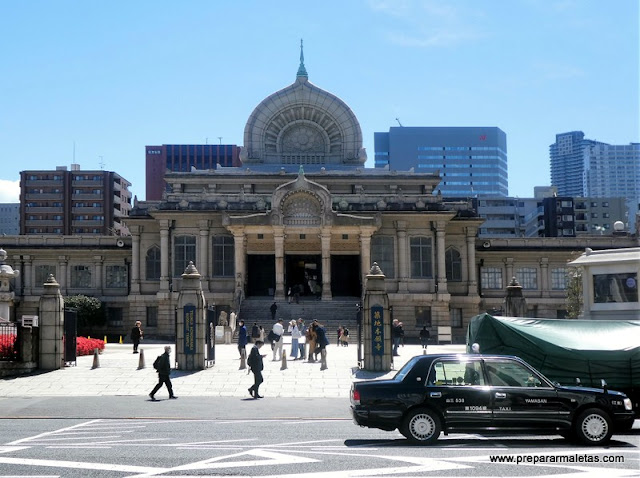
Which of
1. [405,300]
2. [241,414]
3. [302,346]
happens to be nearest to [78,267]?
[405,300]

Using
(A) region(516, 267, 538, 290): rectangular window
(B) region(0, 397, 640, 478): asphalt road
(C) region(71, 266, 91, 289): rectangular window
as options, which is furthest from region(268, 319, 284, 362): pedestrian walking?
(A) region(516, 267, 538, 290): rectangular window

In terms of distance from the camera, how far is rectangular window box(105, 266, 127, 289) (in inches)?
2761

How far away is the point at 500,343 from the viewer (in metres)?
24.3

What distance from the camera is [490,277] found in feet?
230

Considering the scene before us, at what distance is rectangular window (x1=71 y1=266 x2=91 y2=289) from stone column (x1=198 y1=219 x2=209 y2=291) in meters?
Result: 12.0

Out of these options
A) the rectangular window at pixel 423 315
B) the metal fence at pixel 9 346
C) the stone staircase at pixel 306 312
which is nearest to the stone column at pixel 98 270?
the stone staircase at pixel 306 312

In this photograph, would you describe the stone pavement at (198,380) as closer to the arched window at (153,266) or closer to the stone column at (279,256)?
the stone column at (279,256)

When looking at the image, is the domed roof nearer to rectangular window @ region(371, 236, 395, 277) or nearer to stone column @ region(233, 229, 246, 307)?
rectangular window @ region(371, 236, 395, 277)

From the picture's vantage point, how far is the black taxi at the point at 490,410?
17484 millimetres

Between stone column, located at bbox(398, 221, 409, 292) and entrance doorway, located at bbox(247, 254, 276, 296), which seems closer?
stone column, located at bbox(398, 221, 409, 292)

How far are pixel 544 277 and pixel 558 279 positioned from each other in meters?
1.11

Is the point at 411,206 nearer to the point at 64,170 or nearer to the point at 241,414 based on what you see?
the point at 241,414

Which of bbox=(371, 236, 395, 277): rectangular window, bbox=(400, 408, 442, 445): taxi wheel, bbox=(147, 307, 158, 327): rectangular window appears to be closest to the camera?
bbox=(400, 408, 442, 445): taxi wheel

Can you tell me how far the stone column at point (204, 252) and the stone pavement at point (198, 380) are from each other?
83.4ft
